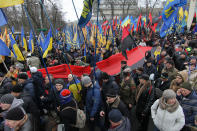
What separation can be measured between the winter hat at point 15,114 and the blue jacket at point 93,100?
1332mm

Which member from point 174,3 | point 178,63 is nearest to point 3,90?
point 174,3

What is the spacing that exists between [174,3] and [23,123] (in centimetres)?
477

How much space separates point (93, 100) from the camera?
9.76ft

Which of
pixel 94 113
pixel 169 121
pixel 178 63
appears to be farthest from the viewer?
pixel 178 63

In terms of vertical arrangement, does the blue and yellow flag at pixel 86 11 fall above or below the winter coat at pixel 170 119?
above

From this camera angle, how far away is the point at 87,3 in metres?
3.00

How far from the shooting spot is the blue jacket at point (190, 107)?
2346mm

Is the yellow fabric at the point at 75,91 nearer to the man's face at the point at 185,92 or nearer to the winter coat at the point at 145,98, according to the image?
the winter coat at the point at 145,98

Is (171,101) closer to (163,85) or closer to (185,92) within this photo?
(185,92)

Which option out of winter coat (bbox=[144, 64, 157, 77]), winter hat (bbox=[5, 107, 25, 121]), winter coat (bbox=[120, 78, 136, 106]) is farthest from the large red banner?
winter hat (bbox=[5, 107, 25, 121])

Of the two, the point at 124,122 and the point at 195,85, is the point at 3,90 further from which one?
the point at 195,85

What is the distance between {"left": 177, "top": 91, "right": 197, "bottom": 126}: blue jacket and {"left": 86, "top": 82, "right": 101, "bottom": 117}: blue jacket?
159cm

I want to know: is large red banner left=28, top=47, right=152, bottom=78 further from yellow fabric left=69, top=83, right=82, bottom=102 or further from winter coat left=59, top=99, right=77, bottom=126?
winter coat left=59, top=99, right=77, bottom=126

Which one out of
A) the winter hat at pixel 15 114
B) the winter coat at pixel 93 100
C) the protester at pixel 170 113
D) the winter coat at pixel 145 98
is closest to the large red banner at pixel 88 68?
the winter coat at pixel 145 98
